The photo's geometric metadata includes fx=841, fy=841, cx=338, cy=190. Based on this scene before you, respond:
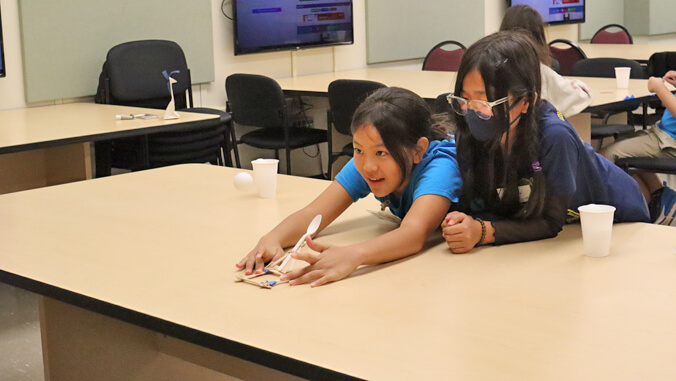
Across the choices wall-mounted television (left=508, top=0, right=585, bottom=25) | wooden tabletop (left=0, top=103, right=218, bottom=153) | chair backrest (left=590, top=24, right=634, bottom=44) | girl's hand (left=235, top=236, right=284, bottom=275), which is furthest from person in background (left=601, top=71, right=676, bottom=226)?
wall-mounted television (left=508, top=0, right=585, bottom=25)

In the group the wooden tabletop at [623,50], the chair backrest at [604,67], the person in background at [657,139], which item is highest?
the wooden tabletop at [623,50]

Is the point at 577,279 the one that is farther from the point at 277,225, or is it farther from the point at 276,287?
the point at 277,225

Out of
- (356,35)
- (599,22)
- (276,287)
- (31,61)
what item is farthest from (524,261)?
(599,22)

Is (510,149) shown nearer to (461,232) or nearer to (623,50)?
(461,232)

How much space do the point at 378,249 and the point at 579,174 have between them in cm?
52

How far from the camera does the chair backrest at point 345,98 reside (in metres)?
4.23

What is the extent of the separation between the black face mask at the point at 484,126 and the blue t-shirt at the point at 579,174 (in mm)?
93

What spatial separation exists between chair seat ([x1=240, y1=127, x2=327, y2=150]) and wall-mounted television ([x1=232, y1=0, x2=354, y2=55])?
0.64 metres

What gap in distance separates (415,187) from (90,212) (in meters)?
0.83

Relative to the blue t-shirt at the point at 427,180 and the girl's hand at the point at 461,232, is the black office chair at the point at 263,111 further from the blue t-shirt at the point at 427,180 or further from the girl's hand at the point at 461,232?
the girl's hand at the point at 461,232

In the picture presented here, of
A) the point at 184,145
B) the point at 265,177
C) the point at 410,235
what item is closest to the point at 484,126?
Answer: the point at 410,235

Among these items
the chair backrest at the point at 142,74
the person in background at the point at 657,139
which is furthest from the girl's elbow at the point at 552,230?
the chair backrest at the point at 142,74

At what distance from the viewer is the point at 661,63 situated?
544 cm

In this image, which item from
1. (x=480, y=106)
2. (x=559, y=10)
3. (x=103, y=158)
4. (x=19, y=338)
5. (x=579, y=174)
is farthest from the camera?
(x=559, y=10)
